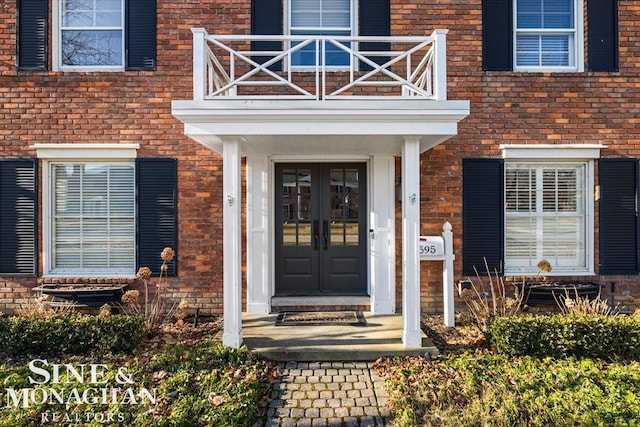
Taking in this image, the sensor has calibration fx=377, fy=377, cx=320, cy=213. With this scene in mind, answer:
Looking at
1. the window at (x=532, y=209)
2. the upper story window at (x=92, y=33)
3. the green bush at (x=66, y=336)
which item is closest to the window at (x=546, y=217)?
the window at (x=532, y=209)

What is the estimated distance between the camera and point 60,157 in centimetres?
614

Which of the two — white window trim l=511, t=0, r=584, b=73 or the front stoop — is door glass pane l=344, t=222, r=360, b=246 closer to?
the front stoop

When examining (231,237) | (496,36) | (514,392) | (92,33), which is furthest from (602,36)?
(92,33)

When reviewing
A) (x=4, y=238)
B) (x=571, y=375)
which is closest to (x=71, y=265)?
(x=4, y=238)

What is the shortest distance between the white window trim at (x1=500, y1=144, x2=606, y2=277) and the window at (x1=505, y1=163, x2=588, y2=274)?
6 centimetres

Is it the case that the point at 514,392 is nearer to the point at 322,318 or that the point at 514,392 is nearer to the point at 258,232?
the point at 322,318

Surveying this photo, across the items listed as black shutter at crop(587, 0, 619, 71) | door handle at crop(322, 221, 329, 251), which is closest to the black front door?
door handle at crop(322, 221, 329, 251)

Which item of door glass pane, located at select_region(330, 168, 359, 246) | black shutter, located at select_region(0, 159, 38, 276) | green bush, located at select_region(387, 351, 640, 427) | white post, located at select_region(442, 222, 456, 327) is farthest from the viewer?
door glass pane, located at select_region(330, 168, 359, 246)

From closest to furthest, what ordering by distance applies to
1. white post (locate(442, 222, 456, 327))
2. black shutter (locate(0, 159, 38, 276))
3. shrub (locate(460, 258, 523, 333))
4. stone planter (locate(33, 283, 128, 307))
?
shrub (locate(460, 258, 523, 333)) → white post (locate(442, 222, 456, 327)) → stone planter (locate(33, 283, 128, 307)) → black shutter (locate(0, 159, 38, 276))

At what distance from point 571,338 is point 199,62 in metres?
5.59

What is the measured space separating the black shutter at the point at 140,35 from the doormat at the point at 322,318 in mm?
4613

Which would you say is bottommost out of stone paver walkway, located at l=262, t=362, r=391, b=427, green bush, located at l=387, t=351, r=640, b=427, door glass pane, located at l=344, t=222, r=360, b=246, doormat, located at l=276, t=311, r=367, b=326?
stone paver walkway, located at l=262, t=362, r=391, b=427

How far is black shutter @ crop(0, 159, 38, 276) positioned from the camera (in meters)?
6.14

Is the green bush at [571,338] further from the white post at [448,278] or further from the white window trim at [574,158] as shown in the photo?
the white window trim at [574,158]
